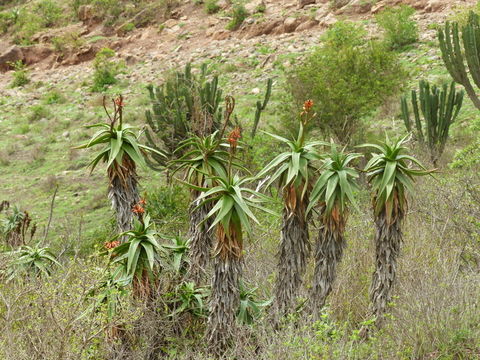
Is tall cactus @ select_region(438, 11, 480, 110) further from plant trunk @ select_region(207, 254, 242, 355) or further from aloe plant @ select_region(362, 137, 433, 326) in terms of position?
plant trunk @ select_region(207, 254, 242, 355)

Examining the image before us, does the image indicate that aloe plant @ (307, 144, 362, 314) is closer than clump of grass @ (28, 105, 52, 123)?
Yes

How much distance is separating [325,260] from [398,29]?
19.3 metres

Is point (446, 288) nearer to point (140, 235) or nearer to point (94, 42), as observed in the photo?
point (140, 235)

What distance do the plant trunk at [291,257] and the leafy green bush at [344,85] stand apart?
10.0 metres

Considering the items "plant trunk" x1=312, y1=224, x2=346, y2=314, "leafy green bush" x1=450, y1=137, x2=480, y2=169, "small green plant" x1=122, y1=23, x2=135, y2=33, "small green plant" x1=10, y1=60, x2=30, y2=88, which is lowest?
"small green plant" x1=10, y1=60, x2=30, y2=88

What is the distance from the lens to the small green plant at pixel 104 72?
1137 inches

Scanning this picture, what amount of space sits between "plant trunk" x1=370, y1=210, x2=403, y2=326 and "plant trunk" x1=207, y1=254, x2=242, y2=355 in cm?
135

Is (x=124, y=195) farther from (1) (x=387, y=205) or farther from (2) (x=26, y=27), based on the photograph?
(2) (x=26, y=27)

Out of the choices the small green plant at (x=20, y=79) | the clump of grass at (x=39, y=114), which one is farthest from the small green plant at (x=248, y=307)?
the small green plant at (x=20, y=79)

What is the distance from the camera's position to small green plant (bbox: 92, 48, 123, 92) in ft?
94.7

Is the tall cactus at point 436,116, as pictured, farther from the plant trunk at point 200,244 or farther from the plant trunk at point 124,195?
the plant trunk at point 124,195

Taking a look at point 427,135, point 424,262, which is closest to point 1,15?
point 427,135

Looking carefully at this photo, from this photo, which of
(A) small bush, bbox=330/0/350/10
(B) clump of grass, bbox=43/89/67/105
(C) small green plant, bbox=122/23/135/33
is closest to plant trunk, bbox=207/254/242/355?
(B) clump of grass, bbox=43/89/67/105

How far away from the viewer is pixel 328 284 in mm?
6629
